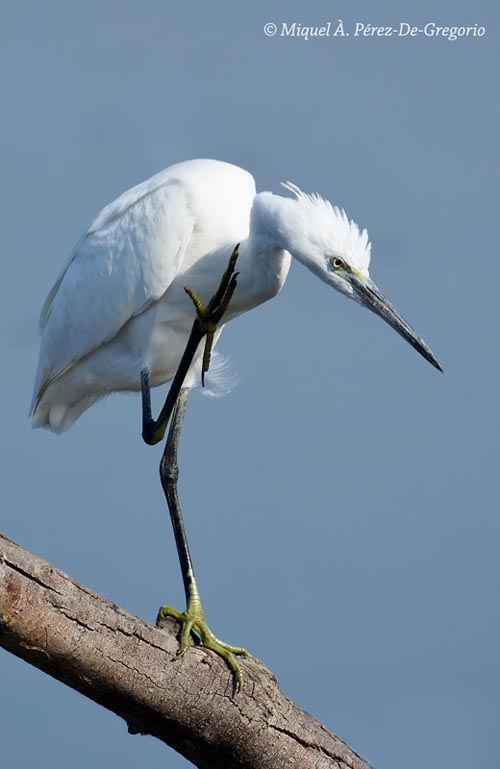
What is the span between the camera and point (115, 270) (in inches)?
298

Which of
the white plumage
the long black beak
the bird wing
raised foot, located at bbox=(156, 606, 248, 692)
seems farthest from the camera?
the bird wing

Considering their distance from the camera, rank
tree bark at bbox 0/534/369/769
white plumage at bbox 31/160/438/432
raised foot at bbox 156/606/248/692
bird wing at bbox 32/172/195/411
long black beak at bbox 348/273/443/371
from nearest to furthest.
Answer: tree bark at bbox 0/534/369/769 → raised foot at bbox 156/606/248/692 → long black beak at bbox 348/273/443/371 → white plumage at bbox 31/160/438/432 → bird wing at bbox 32/172/195/411

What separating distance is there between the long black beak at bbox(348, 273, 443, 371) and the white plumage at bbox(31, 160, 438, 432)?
1.31 feet

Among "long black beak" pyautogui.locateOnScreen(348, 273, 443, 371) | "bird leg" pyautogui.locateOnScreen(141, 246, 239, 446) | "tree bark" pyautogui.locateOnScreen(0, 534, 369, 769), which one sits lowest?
"tree bark" pyautogui.locateOnScreen(0, 534, 369, 769)

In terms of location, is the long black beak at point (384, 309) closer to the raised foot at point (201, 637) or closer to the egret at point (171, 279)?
the egret at point (171, 279)

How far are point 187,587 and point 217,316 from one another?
1.70 meters

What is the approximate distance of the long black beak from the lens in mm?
6473

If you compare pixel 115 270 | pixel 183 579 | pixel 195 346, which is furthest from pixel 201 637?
pixel 115 270

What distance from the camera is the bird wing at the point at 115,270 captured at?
23.9 feet

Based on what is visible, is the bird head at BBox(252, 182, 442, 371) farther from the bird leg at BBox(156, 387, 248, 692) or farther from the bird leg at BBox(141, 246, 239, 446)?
the bird leg at BBox(156, 387, 248, 692)

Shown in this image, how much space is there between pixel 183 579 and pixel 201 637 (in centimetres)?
75

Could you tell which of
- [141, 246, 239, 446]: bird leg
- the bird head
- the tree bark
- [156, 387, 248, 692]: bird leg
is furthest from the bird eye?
the tree bark

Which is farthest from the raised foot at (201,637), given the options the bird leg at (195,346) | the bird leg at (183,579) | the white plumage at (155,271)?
the white plumage at (155,271)

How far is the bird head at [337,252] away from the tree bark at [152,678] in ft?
6.29
